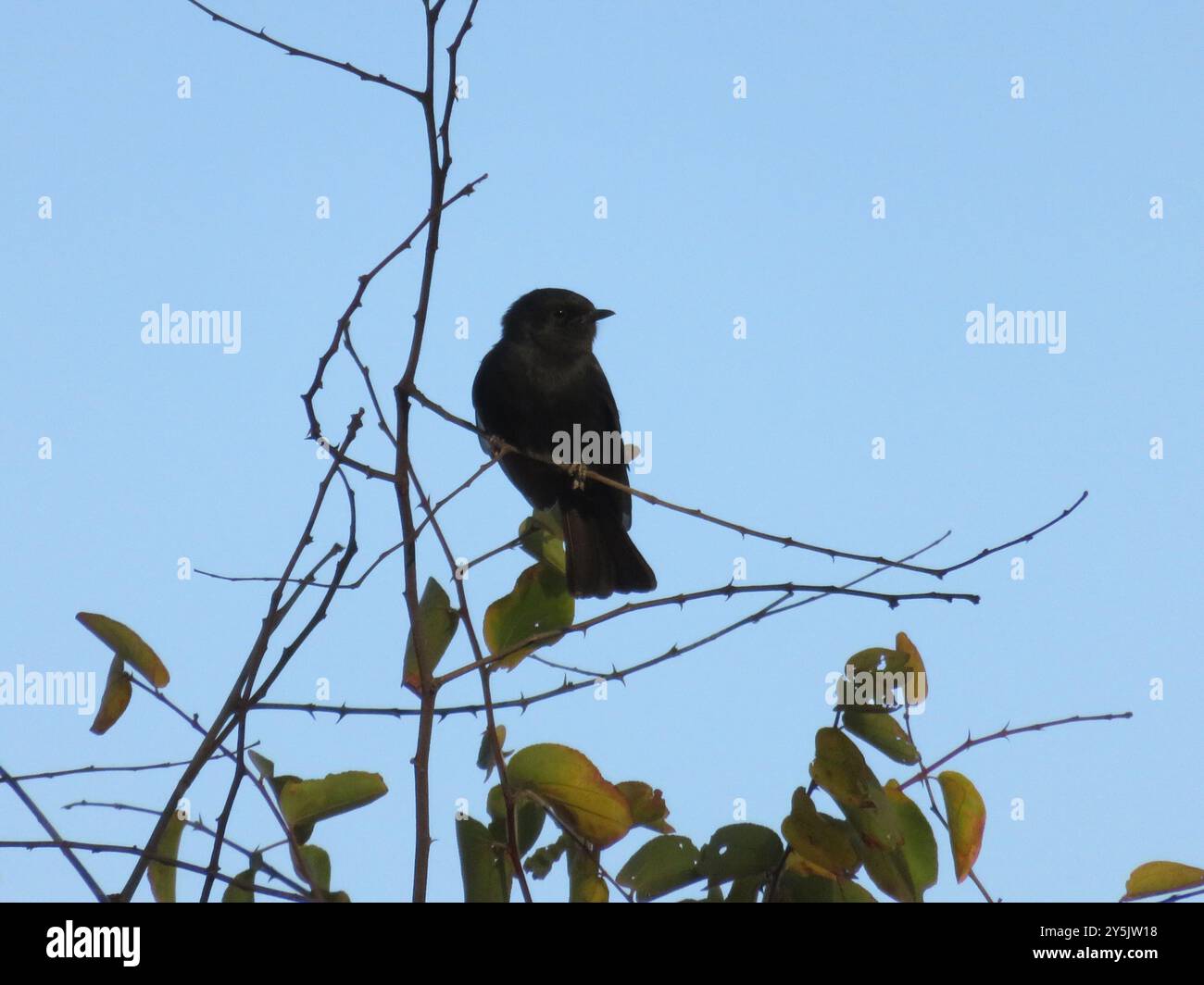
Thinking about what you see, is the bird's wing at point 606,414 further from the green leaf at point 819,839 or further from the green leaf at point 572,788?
the green leaf at point 819,839

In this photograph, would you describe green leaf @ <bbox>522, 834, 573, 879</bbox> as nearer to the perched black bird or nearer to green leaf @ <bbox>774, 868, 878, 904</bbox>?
green leaf @ <bbox>774, 868, 878, 904</bbox>

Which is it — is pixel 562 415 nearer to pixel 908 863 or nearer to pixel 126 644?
pixel 126 644

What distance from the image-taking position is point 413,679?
7.38 ft

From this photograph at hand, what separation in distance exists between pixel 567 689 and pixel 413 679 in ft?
1.02

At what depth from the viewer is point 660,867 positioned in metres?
2.06

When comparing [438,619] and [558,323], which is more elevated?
[558,323]

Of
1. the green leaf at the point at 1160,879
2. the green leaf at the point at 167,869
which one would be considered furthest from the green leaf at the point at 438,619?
the green leaf at the point at 1160,879

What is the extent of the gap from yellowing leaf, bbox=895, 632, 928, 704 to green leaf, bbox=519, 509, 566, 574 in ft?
2.23

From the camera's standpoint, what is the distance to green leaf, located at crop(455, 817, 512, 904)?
199cm

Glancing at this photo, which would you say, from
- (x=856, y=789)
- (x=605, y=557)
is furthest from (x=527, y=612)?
(x=605, y=557)

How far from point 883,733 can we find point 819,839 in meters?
0.21
